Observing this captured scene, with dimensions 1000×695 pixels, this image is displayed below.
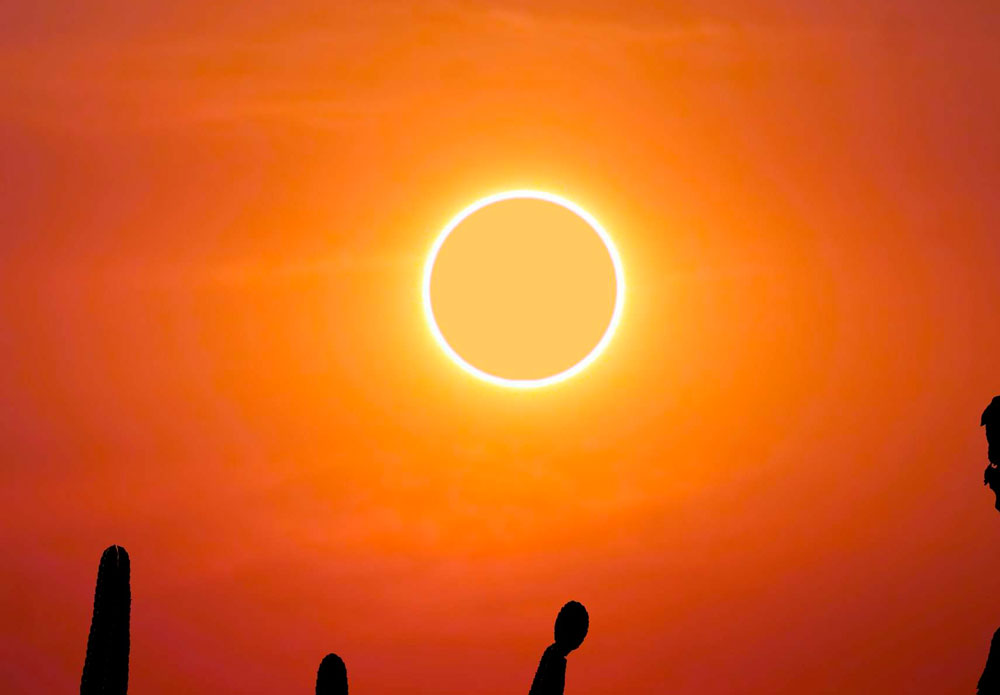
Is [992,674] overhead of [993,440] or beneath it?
beneath

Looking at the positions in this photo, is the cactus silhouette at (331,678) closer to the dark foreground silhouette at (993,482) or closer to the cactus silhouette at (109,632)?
the cactus silhouette at (109,632)

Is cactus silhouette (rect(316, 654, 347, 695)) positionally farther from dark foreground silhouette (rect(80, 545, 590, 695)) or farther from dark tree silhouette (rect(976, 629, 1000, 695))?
dark tree silhouette (rect(976, 629, 1000, 695))

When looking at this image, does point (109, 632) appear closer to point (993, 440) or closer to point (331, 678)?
point (331, 678)

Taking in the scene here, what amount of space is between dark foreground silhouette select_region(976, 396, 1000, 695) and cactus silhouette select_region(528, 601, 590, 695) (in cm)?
308

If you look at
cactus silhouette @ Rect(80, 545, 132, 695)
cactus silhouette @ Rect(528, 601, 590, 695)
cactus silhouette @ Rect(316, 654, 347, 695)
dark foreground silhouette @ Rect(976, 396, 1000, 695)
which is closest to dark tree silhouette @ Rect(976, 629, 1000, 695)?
dark foreground silhouette @ Rect(976, 396, 1000, 695)

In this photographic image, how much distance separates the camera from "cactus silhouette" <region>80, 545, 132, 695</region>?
1138 cm

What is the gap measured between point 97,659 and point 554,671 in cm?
439

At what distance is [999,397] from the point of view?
739 centimetres

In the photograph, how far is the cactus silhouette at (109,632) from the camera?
1138cm

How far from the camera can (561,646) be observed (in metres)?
9.82

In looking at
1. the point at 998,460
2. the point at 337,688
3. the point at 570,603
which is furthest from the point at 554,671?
the point at 998,460

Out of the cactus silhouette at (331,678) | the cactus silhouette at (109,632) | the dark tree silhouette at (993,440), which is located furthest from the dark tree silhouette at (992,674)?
the cactus silhouette at (109,632)

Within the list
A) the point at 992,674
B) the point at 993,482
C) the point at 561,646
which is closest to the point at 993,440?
the point at 993,482

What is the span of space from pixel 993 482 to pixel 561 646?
145 inches
